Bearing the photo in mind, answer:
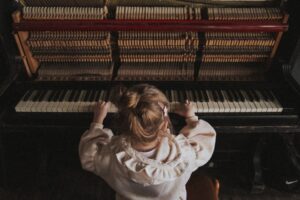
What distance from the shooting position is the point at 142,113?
1247mm

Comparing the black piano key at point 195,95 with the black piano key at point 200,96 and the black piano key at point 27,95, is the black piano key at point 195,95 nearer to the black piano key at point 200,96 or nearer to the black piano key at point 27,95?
the black piano key at point 200,96

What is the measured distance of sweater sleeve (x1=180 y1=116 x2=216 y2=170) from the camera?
160cm

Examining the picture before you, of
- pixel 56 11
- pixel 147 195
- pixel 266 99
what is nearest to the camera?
pixel 147 195

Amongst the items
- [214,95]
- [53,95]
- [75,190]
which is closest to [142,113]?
[214,95]

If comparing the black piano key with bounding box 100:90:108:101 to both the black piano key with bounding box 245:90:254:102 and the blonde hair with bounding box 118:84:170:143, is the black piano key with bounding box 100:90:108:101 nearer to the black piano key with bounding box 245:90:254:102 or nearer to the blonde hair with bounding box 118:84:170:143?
the blonde hair with bounding box 118:84:170:143

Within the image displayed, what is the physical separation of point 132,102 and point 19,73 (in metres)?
1.13

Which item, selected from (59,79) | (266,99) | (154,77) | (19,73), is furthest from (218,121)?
(19,73)

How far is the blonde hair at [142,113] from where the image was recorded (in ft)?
4.12

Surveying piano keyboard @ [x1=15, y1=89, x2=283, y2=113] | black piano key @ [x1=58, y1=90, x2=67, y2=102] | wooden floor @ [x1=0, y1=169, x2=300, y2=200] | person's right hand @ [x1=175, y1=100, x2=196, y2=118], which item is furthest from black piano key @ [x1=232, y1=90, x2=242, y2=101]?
black piano key @ [x1=58, y1=90, x2=67, y2=102]

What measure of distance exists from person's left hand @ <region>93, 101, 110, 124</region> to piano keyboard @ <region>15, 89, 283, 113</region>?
0.36 feet

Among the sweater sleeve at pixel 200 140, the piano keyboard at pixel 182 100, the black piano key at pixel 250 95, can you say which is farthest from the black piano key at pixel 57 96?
the black piano key at pixel 250 95

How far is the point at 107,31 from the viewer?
1.92 metres

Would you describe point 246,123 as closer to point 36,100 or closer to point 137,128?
point 137,128

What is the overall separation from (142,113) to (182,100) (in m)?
0.80
